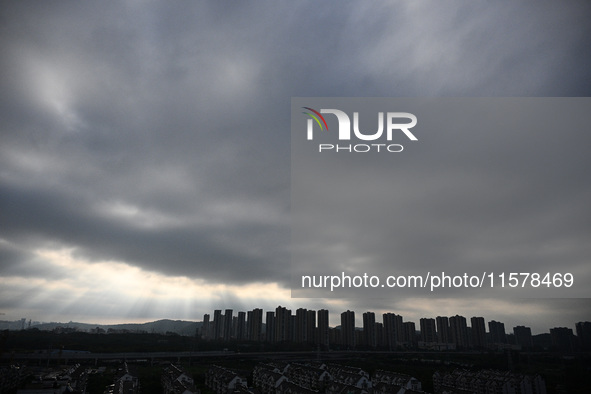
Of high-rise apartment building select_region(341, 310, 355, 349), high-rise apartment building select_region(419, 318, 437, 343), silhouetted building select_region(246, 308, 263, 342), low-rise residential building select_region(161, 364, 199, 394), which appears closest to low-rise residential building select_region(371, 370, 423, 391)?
low-rise residential building select_region(161, 364, 199, 394)

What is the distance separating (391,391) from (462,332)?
28.4m

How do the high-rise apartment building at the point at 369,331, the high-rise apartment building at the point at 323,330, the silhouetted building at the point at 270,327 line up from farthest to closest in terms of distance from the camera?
the silhouetted building at the point at 270,327, the high-rise apartment building at the point at 369,331, the high-rise apartment building at the point at 323,330

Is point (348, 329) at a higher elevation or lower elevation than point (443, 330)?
lower

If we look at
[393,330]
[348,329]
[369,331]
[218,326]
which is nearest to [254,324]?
[218,326]

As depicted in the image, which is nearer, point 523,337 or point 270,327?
point 523,337

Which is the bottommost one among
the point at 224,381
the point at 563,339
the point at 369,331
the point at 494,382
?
the point at 494,382

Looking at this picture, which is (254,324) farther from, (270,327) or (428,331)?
(428,331)

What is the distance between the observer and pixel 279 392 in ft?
46.0

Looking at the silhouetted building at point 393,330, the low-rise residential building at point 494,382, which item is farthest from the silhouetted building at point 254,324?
the low-rise residential building at point 494,382

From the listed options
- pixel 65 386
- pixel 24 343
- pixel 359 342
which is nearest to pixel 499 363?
pixel 359 342

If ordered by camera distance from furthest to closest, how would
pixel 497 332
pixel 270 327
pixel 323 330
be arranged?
pixel 270 327, pixel 323 330, pixel 497 332

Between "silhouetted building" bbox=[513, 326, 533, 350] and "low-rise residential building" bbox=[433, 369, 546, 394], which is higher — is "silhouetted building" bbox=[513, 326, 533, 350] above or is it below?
above

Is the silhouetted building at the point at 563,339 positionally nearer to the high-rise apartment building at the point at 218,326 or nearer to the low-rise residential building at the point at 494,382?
the low-rise residential building at the point at 494,382

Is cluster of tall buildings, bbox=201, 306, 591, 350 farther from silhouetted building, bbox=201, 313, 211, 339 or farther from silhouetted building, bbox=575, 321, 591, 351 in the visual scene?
silhouetted building, bbox=575, 321, 591, 351
